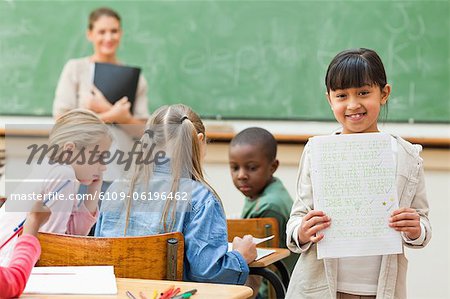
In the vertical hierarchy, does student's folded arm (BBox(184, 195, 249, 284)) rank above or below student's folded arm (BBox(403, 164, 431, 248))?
below

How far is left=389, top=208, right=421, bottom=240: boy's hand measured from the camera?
213 cm

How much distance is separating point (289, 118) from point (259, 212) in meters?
1.72

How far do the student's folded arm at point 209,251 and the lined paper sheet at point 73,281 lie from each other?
0.28 m

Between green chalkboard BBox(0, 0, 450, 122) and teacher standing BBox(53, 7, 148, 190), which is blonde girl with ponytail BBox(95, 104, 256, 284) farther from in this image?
green chalkboard BBox(0, 0, 450, 122)

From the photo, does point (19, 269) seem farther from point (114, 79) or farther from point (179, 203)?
point (114, 79)

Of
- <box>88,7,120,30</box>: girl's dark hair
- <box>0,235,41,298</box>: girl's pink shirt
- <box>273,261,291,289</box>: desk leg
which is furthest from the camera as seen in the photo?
<box>88,7,120,30</box>: girl's dark hair

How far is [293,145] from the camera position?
5027mm

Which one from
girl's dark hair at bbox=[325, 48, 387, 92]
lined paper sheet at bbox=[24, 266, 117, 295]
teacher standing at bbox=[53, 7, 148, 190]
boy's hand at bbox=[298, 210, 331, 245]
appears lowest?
lined paper sheet at bbox=[24, 266, 117, 295]

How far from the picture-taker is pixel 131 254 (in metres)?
2.22

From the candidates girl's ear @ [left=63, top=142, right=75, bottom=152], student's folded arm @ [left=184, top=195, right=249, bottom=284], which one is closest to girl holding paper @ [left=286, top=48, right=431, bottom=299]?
student's folded arm @ [left=184, top=195, right=249, bottom=284]

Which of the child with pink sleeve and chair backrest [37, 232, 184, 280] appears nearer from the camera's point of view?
chair backrest [37, 232, 184, 280]

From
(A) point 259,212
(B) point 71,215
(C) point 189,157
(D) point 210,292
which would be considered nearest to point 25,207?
(B) point 71,215

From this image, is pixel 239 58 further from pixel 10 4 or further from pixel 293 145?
pixel 10 4

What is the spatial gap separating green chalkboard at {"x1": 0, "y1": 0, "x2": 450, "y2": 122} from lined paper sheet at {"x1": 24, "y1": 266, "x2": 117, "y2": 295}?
310cm
